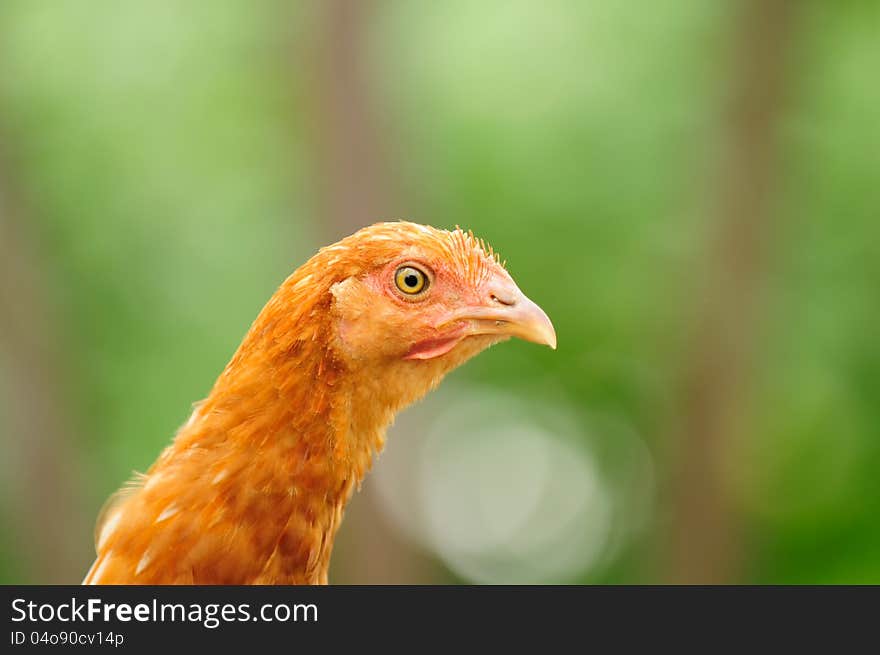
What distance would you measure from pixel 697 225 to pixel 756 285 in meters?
0.96

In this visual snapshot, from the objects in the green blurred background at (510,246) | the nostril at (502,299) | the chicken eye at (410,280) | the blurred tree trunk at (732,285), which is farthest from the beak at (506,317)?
the blurred tree trunk at (732,285)

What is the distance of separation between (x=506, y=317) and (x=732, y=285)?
4.01 m

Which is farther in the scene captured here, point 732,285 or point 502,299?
point 732,285

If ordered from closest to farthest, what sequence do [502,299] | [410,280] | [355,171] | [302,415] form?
[302,415] → [410,280] → [502,299] → [355,171]

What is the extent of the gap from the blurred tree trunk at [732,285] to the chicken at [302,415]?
13.1 feet

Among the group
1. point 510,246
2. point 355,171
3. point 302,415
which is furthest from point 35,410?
point 302,415

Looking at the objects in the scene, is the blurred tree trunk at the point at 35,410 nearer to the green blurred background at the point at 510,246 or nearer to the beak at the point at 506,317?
the green blurred background at the point at 510,246

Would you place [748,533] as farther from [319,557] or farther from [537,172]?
[319,557]

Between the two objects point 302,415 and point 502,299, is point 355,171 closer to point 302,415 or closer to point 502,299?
point 502,299

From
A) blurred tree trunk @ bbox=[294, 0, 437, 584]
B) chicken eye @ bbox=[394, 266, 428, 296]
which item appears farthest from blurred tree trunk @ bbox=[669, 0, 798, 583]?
chicken eye @ bbox=[394, 266, 428, 296]

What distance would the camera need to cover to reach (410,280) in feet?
8.23

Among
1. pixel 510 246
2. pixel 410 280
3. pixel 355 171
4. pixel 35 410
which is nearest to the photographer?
pixel 410 280

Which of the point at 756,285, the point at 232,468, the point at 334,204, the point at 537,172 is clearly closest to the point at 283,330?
the point at 232,468

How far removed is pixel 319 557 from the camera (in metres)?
2.43
